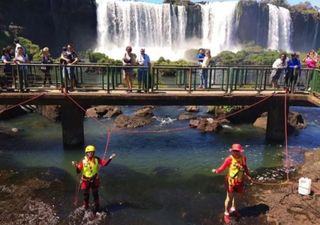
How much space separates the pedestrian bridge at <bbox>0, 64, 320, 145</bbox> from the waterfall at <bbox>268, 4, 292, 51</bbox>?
63256 mm

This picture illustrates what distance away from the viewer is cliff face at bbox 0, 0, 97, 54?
180ft

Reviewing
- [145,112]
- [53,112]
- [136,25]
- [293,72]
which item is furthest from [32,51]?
[293,72]

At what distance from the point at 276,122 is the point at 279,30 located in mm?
65706

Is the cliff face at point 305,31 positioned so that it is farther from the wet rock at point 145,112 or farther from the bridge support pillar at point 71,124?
the bridge support pillar at point 71,124

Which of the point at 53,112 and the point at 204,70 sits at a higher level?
the point at 204,70

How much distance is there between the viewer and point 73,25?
206 ft

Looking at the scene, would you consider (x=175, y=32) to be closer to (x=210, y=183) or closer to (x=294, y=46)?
(x=294, y=46)

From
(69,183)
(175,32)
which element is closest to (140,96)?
(69,183)

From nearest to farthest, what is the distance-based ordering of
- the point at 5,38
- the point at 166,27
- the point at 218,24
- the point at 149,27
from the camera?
the point at 5,38 < the point at 149,27 < the point at 166,27 < the point at 218,24

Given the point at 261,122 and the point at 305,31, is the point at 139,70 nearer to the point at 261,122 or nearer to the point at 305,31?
the point at 261,122

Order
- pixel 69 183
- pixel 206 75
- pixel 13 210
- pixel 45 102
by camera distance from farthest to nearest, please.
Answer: pixel 206 75, pixel 45 102, pixel 69 183, pixel 13 210

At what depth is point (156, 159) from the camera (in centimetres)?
1633

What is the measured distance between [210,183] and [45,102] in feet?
25.5

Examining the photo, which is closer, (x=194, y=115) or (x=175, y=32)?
(x=194, y=115)
